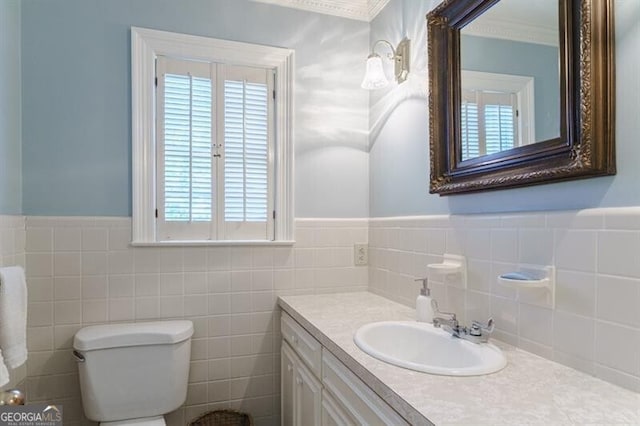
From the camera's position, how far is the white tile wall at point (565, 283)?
937 millimetres

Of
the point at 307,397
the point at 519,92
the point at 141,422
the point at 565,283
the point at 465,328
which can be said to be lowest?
the point at 141,422

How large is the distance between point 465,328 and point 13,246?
182 centimetres

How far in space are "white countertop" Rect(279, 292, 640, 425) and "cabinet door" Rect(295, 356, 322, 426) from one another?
12.3 inches

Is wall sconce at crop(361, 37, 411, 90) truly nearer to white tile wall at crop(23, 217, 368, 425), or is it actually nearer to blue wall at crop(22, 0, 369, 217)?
blue wall at crop(22, 0, 369, 217)

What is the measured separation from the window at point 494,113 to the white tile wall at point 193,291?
3.09 ft

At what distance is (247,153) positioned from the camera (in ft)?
6.79

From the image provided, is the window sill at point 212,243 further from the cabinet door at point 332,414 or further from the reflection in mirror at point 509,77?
the reflection in mirror at point 509,77

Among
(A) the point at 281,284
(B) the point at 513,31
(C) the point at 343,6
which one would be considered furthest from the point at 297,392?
(C) the point at 343,6

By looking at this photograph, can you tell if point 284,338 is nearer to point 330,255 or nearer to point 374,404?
point 330,255

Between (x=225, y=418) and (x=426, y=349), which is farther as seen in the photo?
(x=225, y=418)

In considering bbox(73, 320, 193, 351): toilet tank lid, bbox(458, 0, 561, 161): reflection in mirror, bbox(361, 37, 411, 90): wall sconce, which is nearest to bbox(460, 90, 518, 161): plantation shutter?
bbox(458, 0, 561, 161): reflection in mirror

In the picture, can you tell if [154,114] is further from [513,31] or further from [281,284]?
[513,31]

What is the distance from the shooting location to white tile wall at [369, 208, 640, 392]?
3.07 feet

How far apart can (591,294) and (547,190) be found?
31cm
